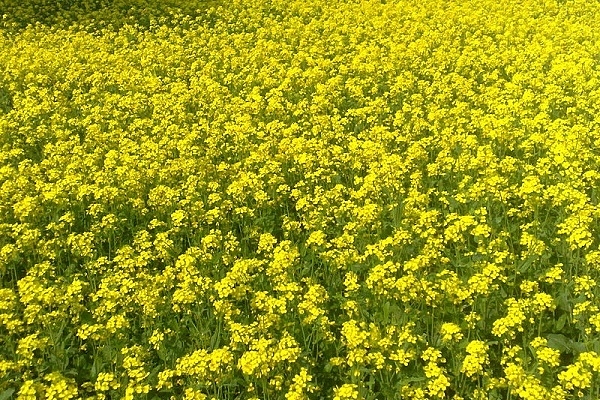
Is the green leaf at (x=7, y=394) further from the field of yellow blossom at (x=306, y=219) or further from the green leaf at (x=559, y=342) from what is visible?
the green leaf at (x=559, y=342)

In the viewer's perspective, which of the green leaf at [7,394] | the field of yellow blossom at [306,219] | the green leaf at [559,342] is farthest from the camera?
the green leaf at [559,342]

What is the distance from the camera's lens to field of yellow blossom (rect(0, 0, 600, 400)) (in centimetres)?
550

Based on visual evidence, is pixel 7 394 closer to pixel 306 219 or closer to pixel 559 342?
pixel 306 219

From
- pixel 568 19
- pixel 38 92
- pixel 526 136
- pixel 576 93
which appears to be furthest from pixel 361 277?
pixel 568 19

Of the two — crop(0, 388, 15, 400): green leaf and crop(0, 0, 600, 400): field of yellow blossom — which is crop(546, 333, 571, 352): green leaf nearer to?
crop(0, 0, 600, 400): field of yellow blossom

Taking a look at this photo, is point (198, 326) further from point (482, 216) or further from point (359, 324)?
point (482, 216)

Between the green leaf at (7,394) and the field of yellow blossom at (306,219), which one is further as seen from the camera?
the field of yellow blossom at (306,219)

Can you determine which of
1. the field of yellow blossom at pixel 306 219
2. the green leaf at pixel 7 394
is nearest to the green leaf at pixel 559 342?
the field of yellow blossom at pixel 306 219

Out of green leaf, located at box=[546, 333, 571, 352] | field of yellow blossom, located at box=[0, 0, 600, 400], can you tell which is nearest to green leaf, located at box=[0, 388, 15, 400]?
field of yellow blossom, located at box=[0, 0, 600, 400]

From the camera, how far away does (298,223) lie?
7.66 metres

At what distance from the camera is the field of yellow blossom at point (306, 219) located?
5.50 metres

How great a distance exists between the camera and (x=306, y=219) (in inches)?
308

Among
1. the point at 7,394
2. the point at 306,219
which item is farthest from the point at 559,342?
the point at 7,394

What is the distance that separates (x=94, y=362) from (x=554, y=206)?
18.9 feet
